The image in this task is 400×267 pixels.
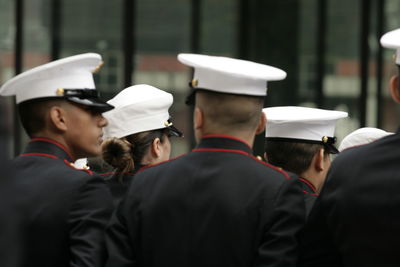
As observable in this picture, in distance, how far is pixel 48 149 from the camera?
2.92 m

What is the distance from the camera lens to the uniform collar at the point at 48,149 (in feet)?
9.56

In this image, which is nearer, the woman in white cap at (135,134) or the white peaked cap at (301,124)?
the woman in white cap at (135,134)

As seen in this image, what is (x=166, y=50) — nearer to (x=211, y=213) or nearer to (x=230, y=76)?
(x=230, y=76)

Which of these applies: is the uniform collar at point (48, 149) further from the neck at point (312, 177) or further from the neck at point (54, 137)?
the neck at point (312, 177)

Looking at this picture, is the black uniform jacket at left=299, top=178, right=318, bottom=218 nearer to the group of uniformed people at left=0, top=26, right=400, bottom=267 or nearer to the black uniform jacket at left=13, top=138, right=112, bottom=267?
the group of uniformed people at left=0, top=26, right=400, bottom=267

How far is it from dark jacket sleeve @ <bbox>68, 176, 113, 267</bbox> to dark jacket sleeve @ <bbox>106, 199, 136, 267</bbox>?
8cm

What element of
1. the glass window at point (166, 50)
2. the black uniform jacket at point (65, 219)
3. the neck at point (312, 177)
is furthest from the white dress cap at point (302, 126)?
the glass window at point (166, 50)

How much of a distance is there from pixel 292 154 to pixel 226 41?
7.44 meters

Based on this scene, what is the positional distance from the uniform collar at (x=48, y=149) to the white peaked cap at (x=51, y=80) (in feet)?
0.54

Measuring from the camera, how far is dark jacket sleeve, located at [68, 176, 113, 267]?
2.69m

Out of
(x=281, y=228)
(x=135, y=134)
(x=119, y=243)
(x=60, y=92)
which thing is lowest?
(x=119, y=243)

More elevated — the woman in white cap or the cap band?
the cap band

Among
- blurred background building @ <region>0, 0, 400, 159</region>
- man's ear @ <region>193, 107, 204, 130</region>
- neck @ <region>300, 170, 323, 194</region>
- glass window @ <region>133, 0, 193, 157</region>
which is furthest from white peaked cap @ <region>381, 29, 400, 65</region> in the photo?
glass window @ <region>133, 0, 193, 157</region>

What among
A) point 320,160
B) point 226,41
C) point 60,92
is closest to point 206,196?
point 60,92
